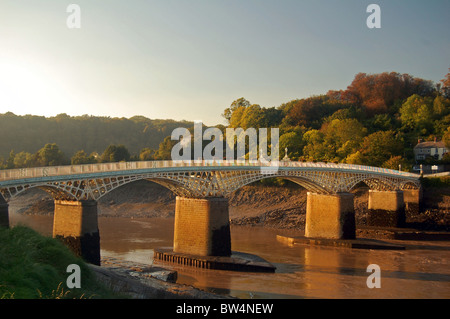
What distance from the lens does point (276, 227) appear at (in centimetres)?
6378

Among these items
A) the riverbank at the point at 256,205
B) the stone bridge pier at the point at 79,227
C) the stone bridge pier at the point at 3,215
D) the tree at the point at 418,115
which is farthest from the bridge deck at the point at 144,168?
the tree at the point at 418,115

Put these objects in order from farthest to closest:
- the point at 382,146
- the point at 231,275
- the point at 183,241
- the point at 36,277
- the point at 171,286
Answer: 1. the point at 382,146
2. the point at 183,241
3. the point at 231,275
4. the point at 171,286
5. the point at 36,277

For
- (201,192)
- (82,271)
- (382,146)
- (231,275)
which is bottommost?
(231,275)

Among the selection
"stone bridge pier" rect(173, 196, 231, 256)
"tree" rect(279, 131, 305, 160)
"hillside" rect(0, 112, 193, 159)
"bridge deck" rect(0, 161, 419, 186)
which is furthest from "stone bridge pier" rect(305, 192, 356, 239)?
"hillside" rect(0, 112, 193, 159)

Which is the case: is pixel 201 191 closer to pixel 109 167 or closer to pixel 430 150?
pixel 109 167

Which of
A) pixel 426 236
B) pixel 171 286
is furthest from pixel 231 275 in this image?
pixel 426 236

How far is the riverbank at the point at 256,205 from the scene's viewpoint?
62.3 metres

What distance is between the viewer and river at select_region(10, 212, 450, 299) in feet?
97.8

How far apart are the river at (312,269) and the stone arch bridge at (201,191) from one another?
3.61 m

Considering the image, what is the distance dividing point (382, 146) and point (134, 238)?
45.8 meters

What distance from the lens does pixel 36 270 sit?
16.2 metres

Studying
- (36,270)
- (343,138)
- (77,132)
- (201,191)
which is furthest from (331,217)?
(77,132)

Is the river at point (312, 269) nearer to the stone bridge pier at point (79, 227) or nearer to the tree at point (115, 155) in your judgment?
the stone bridge pier at point (79, 227)

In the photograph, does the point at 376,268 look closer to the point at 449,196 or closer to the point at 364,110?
the point at 449,196
